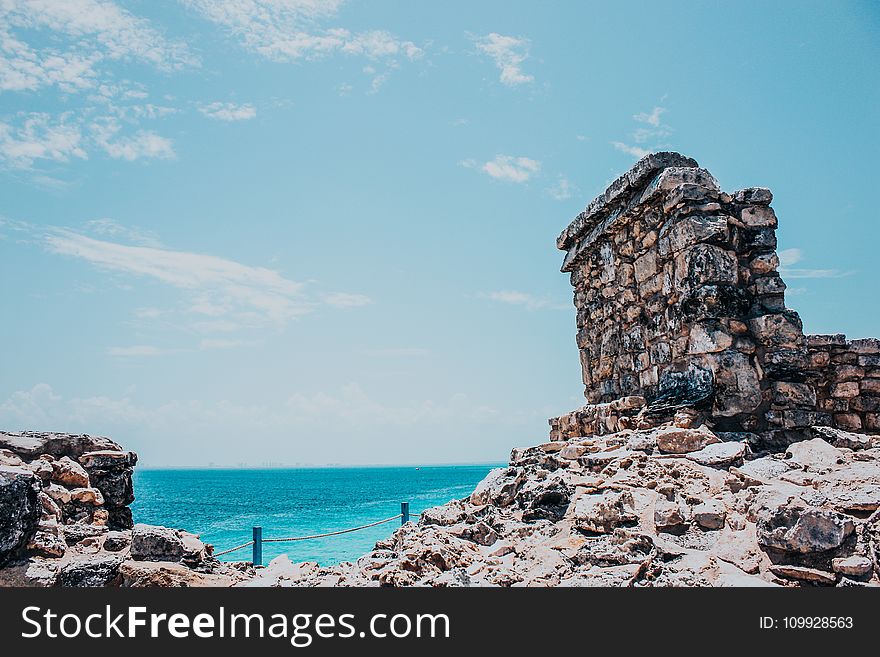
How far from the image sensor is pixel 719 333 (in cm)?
502

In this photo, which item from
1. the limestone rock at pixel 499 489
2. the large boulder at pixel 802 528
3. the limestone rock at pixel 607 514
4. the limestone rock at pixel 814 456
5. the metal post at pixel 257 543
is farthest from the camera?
the metal post at pixel 257 543

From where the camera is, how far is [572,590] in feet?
9.52

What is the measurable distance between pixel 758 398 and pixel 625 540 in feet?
7.64

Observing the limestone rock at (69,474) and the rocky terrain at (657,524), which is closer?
the rocky terrain at (657,524)

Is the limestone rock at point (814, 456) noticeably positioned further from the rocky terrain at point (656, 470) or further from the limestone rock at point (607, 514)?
the limestone rock at point (607, 514)

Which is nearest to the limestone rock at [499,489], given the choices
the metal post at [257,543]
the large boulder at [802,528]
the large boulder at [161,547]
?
the large boulder at [802,528]

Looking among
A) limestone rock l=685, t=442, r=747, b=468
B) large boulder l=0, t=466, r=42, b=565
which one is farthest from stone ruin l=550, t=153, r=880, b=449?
large boulder l=0, t=466, r=42, b=565

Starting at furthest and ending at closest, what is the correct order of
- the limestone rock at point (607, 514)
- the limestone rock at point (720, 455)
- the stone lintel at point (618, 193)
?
the stone lintel at point (618, 193) < the limestone rock at point (720, 455) < the limestone rock at point (607, 514)

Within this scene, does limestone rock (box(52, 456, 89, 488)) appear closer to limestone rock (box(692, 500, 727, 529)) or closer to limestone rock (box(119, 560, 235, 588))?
limestone rock (box(119, 560, 235, 588))

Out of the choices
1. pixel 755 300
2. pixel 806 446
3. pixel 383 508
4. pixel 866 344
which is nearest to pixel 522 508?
pixel 806 446

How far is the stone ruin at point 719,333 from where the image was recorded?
16.3 ft

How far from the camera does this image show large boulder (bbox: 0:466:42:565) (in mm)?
3730

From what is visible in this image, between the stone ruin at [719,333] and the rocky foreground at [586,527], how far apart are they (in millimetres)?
298

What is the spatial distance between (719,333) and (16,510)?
5270mm
